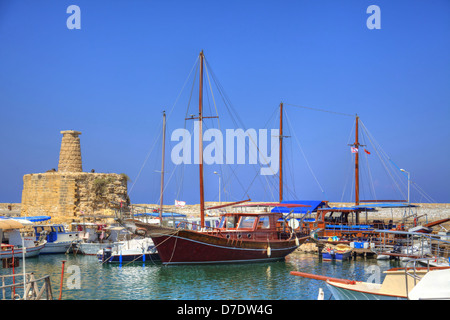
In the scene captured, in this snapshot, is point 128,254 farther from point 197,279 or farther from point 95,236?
point 95,236

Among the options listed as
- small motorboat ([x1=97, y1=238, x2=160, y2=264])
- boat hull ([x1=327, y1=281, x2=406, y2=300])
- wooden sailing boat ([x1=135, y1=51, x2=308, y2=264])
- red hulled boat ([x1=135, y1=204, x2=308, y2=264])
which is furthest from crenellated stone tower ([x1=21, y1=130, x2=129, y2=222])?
boat hull ([x1=327, y1=281, x2=406, y2=300])

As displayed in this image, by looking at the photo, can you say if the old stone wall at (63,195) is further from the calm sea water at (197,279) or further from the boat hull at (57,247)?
the calm sea water at (197,279)

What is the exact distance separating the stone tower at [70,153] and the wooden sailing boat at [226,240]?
21144mm

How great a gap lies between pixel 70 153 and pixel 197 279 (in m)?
28.6

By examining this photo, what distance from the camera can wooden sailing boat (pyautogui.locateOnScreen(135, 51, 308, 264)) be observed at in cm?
2327

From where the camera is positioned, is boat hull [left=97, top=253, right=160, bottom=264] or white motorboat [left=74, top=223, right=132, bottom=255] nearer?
boat hull [left=97, top=253, right=160, bottom=264]

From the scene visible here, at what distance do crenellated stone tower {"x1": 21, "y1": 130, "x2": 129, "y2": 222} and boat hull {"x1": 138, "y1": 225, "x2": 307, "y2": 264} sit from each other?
16.8m

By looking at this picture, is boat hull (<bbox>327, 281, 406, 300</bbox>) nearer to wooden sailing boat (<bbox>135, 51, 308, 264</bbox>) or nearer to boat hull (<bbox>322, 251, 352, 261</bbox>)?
wooden sailing boat (<bbox>135, 51, 308, 264</bbox>)

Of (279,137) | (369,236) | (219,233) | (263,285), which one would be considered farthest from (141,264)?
(279,137)

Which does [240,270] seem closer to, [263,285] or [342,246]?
[263,285]

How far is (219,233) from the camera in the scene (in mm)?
24516

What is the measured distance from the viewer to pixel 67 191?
40062 mm

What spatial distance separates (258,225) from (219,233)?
10.0 feet

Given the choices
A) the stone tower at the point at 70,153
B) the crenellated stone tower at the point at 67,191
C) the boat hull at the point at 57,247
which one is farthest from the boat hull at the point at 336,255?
the stone tower at the point at 70,153
